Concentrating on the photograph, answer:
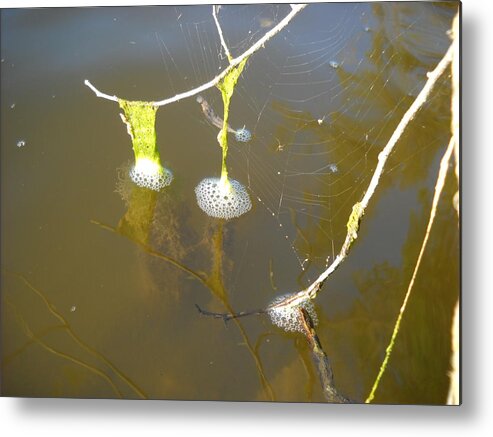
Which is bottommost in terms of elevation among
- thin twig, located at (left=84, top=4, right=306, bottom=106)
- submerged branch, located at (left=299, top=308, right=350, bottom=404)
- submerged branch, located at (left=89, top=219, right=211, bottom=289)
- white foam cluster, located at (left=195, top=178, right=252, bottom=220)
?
submerged branch, located at (left=299, top=308, right=350, bottom=404)

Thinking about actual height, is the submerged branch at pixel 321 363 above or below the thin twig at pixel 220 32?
below

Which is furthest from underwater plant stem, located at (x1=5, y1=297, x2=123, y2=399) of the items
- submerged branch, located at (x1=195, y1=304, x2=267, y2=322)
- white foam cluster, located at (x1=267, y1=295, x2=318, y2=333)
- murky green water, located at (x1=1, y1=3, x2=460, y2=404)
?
white foam cluster, located at (x1=267, y1=295, x2=318, y2=333)

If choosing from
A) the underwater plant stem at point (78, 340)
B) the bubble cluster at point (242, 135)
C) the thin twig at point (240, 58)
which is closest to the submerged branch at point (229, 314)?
the underwater plant stem at point (78, 340)

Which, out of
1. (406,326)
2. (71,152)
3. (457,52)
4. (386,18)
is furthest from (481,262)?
(71,152)

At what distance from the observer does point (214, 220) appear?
168cm

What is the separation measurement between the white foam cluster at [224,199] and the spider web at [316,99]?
0.10 ft

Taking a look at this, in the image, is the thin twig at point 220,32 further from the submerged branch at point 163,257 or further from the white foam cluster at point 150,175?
the submerged branch at point 163,257

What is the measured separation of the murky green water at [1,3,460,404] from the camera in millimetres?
1641

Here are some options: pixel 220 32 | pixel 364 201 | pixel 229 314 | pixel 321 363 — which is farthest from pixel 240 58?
pixel 321 363

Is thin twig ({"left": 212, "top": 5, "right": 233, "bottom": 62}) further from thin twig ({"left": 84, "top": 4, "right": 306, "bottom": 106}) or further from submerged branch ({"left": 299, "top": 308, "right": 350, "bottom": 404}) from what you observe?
submerged branch ({"left": 299, "top": 308, "right": 350, "bottom": 404})

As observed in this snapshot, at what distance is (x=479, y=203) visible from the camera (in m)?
1.64

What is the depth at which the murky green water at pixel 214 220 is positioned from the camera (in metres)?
1.64

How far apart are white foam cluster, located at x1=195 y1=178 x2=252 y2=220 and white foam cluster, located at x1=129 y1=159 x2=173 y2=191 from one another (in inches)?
4.3

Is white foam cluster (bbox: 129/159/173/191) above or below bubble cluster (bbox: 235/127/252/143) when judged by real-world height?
below
